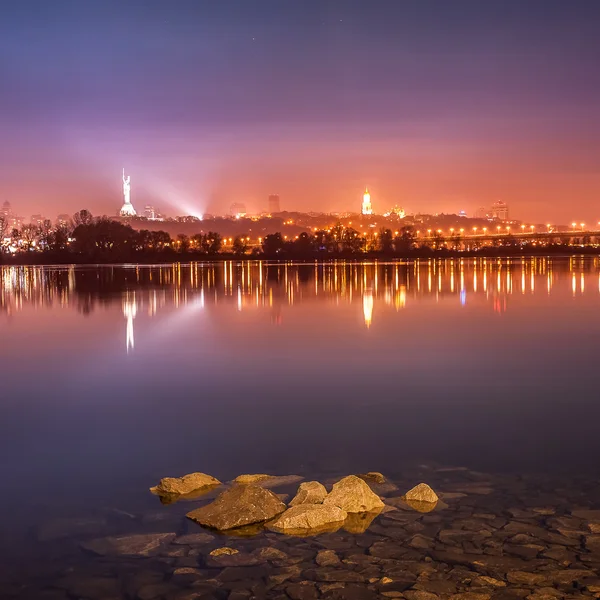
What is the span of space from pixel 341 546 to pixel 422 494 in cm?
155

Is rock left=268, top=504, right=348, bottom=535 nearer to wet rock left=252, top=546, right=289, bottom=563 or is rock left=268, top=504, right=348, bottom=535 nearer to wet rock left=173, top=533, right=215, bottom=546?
wet rock left=252, top=546, right=289, bottom=563

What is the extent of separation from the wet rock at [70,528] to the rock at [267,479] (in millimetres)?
1945

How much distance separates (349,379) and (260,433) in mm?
5412

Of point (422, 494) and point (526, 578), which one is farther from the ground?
point (422, 494)

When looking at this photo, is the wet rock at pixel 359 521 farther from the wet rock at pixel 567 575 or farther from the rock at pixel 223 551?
the wet rock at pixel 567 575

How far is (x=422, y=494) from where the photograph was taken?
929cm

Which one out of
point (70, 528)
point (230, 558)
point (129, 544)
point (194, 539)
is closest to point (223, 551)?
point (230, 558)

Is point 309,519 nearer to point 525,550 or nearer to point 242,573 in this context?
point 242,573

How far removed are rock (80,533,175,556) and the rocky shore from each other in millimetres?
19

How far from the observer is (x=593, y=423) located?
13.2 metres

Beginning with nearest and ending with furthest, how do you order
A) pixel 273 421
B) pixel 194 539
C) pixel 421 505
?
pixel 194 539 → pixel 421 505 → pixel 273 421

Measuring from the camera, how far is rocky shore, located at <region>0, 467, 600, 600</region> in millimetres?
7223

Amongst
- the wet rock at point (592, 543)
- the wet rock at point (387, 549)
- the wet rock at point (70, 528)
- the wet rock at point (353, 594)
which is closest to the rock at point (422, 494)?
the wet rock at point (387, 549)

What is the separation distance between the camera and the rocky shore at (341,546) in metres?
7.22
